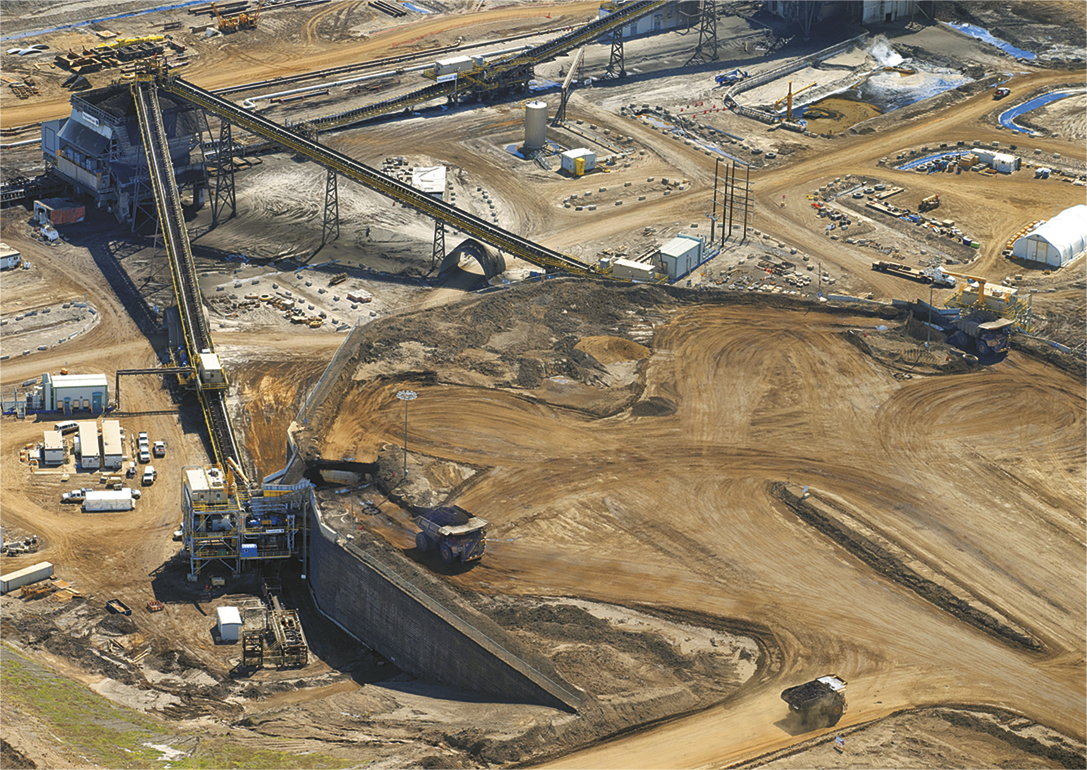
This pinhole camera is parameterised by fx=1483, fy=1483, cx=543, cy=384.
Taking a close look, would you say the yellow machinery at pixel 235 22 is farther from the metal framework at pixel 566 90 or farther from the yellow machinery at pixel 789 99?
the yellow machinery at pixel 789 99

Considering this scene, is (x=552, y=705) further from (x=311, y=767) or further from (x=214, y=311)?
(x=214, y=311)

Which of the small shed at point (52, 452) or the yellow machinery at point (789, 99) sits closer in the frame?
the small shed at point (52, 452)

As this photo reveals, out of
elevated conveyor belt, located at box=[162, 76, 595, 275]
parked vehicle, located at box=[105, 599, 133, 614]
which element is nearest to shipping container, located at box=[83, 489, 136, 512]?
parked vehicle, located at box=[105, 599, 133, 614]

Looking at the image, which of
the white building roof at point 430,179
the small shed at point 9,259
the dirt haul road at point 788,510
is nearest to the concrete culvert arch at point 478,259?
the white building roof at point 430,179

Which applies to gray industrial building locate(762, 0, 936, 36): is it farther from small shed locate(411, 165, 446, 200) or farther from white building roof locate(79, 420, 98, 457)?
white building roof locate(79, 420, 98, 457)

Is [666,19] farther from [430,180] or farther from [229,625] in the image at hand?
[229,625]
